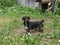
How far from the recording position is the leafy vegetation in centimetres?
754

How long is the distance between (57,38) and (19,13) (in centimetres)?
530

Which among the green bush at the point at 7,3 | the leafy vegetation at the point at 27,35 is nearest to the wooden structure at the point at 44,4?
the leafy vegetation at the point at 27,35

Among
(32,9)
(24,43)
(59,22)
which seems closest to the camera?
(24,43)

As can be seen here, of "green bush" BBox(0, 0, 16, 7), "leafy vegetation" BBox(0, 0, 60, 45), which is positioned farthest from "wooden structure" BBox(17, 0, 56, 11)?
"green bush" BBox(0, 0, 16, 7)

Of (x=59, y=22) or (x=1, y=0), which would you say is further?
(x=1, y=0)

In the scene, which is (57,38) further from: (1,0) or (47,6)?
(1,0)

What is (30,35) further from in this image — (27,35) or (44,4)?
(44,4)

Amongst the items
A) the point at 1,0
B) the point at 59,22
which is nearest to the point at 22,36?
the point at 59,22

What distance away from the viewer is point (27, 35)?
26.8ft

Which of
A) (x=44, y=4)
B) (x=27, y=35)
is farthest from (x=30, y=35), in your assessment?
(x=44, y=4)

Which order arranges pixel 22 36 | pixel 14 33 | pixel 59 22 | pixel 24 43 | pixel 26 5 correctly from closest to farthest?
pixel 24 43
pixel 22 36
pixel 14 33
pixel 59 22
pixel 26 5

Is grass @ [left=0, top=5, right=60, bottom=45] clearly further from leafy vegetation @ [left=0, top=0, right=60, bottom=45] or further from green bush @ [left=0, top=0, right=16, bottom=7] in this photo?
green bush @ [left=0, top=0, right=16, bottom=7]

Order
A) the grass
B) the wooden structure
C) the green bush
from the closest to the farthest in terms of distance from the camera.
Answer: the grass < the wooden structure < the green bush

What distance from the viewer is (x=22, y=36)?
26.2ft
